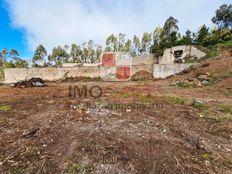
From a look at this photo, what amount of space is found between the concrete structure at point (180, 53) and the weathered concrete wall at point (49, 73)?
1062cm

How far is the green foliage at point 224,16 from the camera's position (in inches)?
856

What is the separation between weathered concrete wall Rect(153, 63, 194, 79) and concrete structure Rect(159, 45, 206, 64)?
431 cm

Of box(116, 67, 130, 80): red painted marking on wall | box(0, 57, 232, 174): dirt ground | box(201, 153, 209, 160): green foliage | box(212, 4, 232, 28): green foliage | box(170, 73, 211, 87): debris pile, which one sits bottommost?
box(201, 153, 209, 160): green foliage

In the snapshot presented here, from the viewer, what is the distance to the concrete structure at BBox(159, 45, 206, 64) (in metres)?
17.3

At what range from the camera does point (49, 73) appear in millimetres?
16422

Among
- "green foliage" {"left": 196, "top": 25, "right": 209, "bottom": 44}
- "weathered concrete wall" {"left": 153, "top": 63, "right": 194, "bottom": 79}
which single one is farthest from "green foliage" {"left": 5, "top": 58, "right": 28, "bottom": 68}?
"green foliage" {"left": 196, "top": 25, "right": 209, "bottom": 44}

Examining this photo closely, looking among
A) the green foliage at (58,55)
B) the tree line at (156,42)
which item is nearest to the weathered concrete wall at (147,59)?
the tree line at (156,42)

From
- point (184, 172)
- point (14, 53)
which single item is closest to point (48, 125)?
point (184, 172)

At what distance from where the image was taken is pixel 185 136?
2.56m

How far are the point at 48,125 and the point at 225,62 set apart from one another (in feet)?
44.0

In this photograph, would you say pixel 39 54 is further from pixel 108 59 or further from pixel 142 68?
pixel 142 68

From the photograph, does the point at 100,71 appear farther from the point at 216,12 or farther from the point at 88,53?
the point at 216,12

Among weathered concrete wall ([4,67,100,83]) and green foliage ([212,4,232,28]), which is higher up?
green foliage ([212,4,232,28])

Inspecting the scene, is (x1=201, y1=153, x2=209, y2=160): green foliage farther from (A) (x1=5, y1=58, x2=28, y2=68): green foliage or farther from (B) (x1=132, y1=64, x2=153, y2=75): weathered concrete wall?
(A) (x1=5, y1=58, x2=28, y2=68): green foliage
